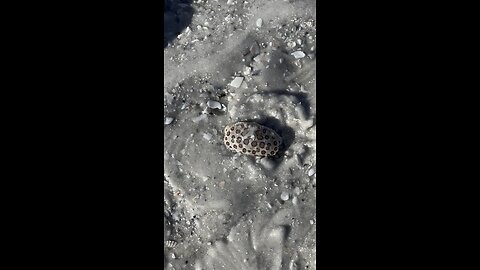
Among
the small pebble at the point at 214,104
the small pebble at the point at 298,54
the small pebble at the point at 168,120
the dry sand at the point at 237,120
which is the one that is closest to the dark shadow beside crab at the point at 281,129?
the dry sand at the point at 237,120

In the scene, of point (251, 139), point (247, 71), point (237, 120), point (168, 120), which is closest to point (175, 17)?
point (247, 71)

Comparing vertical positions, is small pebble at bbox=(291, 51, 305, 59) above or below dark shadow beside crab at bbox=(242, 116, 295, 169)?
above

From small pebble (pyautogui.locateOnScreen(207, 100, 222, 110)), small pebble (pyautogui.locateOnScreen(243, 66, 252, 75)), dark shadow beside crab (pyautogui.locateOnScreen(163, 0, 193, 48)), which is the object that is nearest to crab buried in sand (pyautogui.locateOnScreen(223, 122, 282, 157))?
small pebble (pyautogui.locateOnScreen(207, 100, 222, 110))

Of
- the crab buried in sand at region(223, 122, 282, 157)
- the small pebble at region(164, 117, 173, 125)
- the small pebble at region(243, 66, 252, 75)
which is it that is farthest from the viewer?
the small pebble at region(243, 66, 252, 75)

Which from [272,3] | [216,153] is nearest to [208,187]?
[216,153]

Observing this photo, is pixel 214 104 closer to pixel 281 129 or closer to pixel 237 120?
pixel 237 120

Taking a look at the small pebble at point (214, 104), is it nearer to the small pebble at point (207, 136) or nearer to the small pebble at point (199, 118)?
the small pebble at point (199, 118)

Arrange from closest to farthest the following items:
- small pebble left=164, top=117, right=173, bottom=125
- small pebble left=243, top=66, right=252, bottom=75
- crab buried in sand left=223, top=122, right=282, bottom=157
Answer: crab buried in sand left=223, top=122, right=282, bottom=157
small pebble left=164, top=117, right=173, bottom=125
small pebble left=243, top=66, right=252, bottom=75

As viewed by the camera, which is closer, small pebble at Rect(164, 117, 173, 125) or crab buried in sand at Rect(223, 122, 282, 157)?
crab buried in sand at Rect(223, 122, 282, 157)

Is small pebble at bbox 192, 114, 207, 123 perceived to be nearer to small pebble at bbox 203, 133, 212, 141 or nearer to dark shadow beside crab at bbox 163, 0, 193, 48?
small pebble at bbox 203, 133, 212, 141
